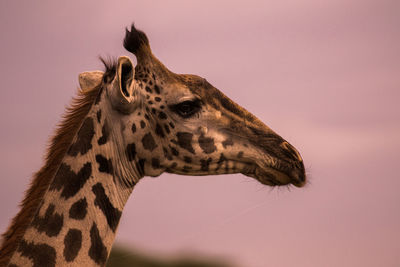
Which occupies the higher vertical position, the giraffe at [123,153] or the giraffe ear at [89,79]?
the giraffe ear at [89,79]

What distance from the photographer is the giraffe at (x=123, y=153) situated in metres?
2.14

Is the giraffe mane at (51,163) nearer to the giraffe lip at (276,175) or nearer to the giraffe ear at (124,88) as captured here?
the giraffe ear at (124,88)

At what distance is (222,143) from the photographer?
2475mm

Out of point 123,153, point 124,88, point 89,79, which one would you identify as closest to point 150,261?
point 123,153

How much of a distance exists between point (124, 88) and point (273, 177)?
2.96ft

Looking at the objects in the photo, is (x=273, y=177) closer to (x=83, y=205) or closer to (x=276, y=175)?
(x=276, y=175)

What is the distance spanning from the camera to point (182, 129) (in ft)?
7.93

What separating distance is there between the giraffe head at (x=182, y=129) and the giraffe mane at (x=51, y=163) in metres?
0.12

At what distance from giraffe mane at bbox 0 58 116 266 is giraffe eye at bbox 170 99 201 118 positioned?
0.37 metres

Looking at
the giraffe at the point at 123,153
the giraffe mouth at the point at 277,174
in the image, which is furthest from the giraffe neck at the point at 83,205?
the giraffe mouth at the point at 277,174

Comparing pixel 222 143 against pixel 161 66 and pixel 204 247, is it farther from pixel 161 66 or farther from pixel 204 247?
pixel 204 247

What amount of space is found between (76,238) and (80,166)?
13.0 inches

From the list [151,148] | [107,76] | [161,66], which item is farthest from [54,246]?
[161,66]

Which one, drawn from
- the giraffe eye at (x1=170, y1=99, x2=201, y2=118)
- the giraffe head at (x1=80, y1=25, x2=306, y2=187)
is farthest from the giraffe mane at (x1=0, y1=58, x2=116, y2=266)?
the giraffe eye at (x1=170, y1=99, x2=201, y2=118)
